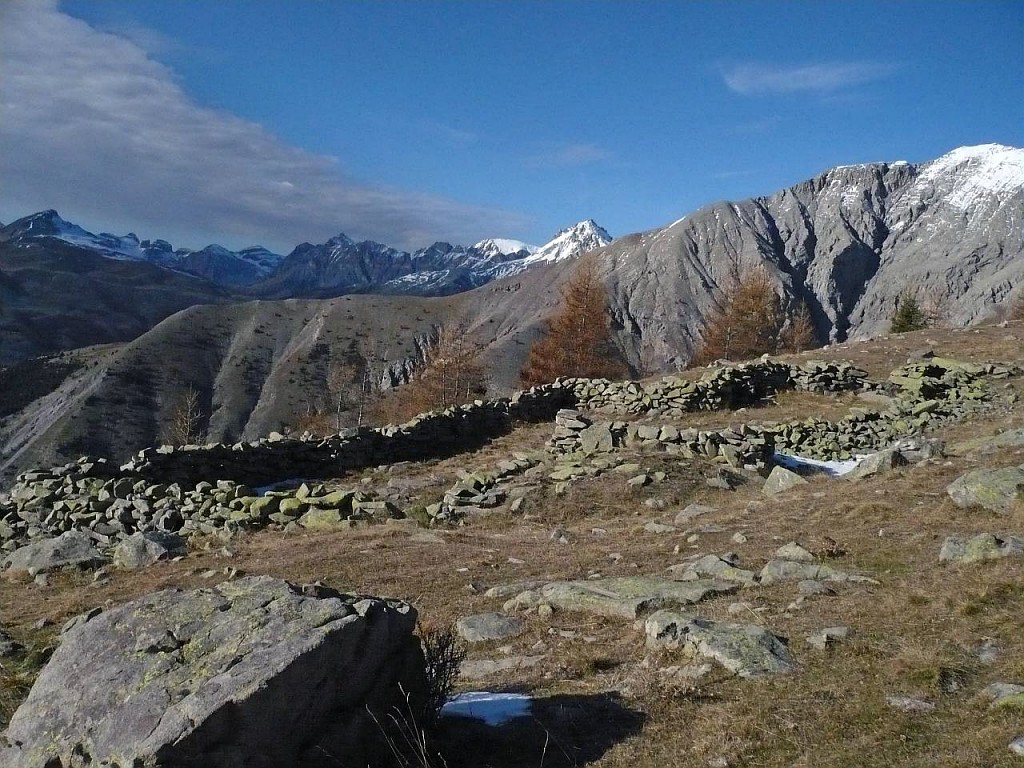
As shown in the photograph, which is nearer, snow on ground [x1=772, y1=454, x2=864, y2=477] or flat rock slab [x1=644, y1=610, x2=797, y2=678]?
flat rock slab [x1=644, y1=610, x2=797, y2=678]

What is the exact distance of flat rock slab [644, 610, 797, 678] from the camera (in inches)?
234

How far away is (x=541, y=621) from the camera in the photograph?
783 centimetres

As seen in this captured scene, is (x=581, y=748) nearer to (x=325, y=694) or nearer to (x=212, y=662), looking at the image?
(x=325, y=694)

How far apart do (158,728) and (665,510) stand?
11435 millimetres

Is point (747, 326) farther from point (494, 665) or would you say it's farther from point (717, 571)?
point (494, 665)

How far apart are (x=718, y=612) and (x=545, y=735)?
2.92 meters

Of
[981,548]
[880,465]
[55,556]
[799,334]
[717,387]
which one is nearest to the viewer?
[981,548]

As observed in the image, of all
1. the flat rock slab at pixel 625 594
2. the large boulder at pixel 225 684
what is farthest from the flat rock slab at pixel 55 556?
the flat rock slab at pixel 625 594

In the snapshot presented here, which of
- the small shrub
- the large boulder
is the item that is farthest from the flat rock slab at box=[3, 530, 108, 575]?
the small shrub

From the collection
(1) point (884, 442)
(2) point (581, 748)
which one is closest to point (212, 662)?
(2) point (581, 748)

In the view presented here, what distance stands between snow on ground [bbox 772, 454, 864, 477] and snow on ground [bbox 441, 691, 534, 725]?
1312cm

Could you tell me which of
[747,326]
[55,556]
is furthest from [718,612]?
[747,326]

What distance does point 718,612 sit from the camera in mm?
7355

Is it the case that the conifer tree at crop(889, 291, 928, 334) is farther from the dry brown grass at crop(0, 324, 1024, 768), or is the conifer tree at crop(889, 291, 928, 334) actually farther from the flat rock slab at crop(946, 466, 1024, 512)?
the flat rock slab at crop(946, 466, 1024, 512)
